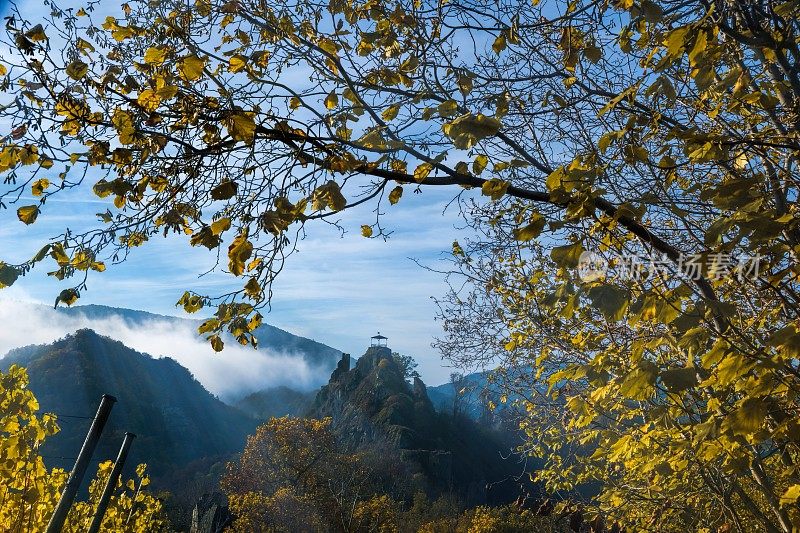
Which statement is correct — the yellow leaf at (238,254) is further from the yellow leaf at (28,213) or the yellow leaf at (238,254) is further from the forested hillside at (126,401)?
the forested hillside at (126,401)

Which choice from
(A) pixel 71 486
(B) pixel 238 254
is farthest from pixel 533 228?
(A) pixel 71 486

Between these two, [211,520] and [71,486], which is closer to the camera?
[71,486]

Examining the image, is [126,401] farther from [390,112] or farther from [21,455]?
[390,112]

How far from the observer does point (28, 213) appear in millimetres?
2645

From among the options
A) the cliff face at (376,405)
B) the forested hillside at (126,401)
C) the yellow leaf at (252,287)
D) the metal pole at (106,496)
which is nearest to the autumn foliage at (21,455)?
the metal pole at (106,496)

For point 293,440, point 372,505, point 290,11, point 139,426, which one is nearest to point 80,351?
point 139,426

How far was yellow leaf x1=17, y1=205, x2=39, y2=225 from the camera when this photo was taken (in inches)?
103

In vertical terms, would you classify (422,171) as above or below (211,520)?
above

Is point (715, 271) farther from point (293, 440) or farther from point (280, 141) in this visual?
point (293, 440)

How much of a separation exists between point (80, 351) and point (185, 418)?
1980 centimetres

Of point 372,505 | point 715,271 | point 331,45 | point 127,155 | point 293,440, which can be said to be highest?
point 331,45

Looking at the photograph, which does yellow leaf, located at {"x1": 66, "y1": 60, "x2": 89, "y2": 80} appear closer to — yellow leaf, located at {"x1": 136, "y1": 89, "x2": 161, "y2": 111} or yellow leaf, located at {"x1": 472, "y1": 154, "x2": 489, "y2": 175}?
yellow leaf, located at {"x1": 136, "y1": 89, "x2": 161, "y2": 111}

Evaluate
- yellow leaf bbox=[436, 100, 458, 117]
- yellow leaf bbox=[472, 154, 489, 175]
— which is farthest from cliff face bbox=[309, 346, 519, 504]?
yellow leaf bbox=[436, 100, 458, 117]

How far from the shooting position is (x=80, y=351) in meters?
84.9
